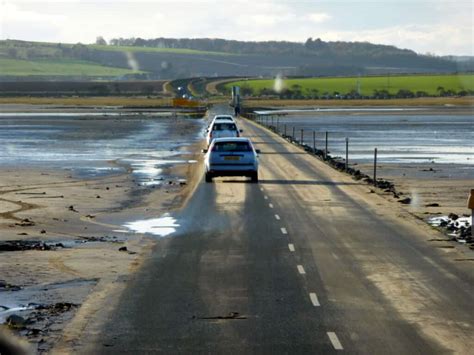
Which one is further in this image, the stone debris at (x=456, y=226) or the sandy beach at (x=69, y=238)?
the stone debris at (x=456, y=226)

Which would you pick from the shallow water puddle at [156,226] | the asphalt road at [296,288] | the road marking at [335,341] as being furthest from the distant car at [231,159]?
the road marking at [335,341]

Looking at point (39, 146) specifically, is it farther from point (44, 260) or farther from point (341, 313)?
point (341, 313)

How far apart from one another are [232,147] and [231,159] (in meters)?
0.58

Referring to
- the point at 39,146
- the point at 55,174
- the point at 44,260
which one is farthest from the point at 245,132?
the point at 44,260

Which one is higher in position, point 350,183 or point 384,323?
point 384,323

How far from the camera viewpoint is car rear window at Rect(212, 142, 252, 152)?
43.7 meters

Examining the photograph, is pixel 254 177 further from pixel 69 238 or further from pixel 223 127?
pixel 223 127

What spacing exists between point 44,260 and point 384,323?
9329mm

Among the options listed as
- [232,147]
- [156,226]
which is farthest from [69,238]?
[232,147]

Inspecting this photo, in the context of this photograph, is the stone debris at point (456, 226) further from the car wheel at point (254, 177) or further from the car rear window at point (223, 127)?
the car rear window at point (223, 127)

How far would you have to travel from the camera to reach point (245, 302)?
18.5 m

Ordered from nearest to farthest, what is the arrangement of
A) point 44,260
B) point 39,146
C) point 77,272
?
1. point 77,272
2. point 44,260
3. point 39,146

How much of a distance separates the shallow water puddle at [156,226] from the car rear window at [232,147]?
35.7 ft

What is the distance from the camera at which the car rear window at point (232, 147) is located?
43.7 meters
